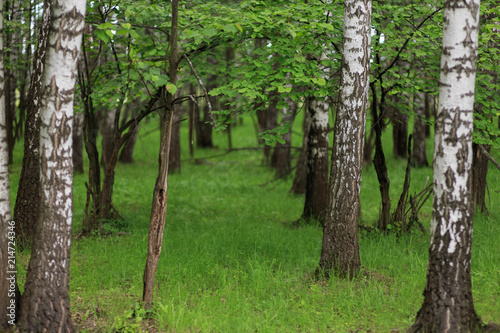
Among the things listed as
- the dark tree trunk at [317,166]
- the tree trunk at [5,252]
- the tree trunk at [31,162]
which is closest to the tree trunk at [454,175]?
the tree trunk at [5,252]

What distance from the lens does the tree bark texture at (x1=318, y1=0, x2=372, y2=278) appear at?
19.1 ft

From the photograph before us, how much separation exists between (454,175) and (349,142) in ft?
6.00

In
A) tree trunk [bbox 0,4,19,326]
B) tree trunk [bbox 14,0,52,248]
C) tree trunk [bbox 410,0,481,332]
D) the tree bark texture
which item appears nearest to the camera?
tree trunk [bbox 410,0,481,332]

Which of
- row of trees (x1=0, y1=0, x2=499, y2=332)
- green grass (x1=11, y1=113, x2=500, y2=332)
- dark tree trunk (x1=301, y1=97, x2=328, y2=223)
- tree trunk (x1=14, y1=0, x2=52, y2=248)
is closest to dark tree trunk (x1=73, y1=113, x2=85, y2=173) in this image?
green grass (x1=11, y1=113, x2=500, y2=332)

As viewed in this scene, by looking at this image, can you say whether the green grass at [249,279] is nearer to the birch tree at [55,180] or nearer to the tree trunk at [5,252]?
the birch tree at [55,180]

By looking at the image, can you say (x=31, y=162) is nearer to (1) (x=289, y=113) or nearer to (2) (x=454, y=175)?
(1) (x=289, y=113)

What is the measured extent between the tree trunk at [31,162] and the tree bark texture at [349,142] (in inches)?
175

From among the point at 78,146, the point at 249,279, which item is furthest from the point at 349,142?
the point at 78,146

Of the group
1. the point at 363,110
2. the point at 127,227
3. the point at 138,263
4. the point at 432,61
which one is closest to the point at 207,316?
the point at 138,263

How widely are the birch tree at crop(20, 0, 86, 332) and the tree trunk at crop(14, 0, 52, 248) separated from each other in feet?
9.66

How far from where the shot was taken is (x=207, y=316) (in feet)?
16.4

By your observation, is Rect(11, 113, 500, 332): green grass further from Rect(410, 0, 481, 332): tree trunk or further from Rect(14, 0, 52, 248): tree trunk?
Rect(410, 0, 481, 332): tree trunk

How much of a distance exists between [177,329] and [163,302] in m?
0.65

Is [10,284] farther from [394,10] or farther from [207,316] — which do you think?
[394,10]
